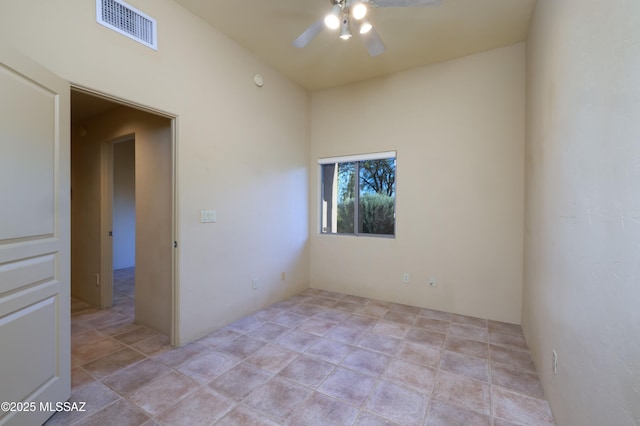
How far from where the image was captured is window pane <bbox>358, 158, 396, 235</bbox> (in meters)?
3.86

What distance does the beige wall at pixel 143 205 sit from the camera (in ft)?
9.27

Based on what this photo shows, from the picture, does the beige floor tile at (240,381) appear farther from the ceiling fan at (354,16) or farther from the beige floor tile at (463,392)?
the ceiling fan at (354,16)

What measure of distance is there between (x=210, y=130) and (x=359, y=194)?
2.27m

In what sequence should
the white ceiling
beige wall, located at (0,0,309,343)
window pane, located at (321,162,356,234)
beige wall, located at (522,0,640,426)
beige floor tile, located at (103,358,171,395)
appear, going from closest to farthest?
beige wall, located at (522,0,640,426)
beige wall, located at (0,0,309,343)
beige floor tile, located at (103,358,171,395)
the white ceiling
window pane, located at (321,162,356,234)

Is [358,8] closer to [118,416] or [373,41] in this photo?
[373,41]

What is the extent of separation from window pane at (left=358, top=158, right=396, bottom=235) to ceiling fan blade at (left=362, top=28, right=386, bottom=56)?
1.64 meters

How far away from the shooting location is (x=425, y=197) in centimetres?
353

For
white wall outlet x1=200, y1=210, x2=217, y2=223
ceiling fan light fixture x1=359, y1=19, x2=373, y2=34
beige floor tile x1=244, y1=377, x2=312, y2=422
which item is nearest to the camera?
beige floor tile x1=244, y1=377, x2=312, y2=422

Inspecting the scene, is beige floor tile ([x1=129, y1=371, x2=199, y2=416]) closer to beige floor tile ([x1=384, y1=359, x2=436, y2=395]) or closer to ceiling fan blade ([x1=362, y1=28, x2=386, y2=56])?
beige floor tile ([x1=384, y1=359, x2=436, y2=395])

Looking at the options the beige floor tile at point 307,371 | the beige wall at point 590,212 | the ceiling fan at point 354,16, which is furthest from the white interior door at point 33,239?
the beige wall at point 590,212

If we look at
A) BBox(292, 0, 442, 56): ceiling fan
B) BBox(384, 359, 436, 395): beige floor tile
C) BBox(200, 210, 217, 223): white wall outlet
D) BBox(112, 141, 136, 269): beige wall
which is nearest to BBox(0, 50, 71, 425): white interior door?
BBox(200, 210, 217, 223): white wall outlet

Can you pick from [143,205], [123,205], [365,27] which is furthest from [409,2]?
[123,205]

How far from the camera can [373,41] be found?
2334 millimetres

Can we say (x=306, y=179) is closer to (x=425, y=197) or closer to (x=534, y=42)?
(x=425, y=197)
